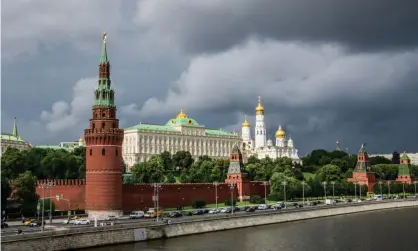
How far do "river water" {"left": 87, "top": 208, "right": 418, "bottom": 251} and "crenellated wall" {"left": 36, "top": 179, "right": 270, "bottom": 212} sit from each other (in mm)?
18829

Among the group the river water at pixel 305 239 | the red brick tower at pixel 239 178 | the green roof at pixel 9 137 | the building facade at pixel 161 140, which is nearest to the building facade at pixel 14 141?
the green roof at pixel 9 137

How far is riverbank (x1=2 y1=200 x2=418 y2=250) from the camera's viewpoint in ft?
166

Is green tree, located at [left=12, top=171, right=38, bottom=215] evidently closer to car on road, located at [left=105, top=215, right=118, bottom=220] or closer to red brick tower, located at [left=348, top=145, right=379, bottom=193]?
car on road, located at [left=105, top=215, right=118, bottom=220]

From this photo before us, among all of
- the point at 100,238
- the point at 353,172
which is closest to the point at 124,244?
the point at 100,238

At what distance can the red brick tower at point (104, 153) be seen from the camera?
7869 centimetres

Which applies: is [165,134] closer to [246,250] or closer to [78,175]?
[78,175]

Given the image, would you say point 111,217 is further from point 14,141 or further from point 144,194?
point 14,141

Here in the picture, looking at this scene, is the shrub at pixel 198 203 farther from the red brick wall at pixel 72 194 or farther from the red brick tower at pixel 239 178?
the red brick wall at pixel 72 194

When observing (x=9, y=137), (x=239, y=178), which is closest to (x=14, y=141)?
(x=9, y=137)

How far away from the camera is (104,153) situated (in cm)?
7900

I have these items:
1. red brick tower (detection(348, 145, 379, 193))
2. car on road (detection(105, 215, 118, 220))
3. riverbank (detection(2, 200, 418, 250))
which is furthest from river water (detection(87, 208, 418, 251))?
red brick tower (detection(348, 145, 379, 193))

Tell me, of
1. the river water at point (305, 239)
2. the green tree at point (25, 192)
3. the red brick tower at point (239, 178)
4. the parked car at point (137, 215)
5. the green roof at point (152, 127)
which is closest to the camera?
the river water at point (305, 239)

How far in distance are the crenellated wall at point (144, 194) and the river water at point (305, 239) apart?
1883 cm

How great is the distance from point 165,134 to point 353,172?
193 feet
